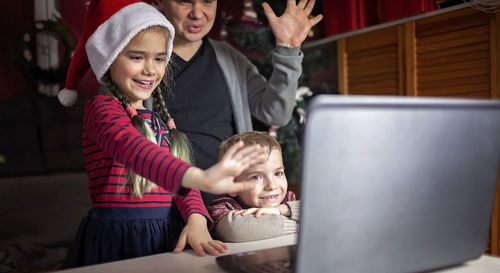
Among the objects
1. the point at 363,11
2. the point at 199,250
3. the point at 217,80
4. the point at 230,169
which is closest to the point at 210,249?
the point at 199,250

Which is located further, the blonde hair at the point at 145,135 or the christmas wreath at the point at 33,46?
the christmas wreath at the point at 33,46

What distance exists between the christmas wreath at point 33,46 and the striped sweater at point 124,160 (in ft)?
7.19

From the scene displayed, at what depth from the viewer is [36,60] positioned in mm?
2979

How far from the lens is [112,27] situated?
3.10 feet

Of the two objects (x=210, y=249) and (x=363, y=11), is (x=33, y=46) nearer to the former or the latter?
(x=363, y=11)

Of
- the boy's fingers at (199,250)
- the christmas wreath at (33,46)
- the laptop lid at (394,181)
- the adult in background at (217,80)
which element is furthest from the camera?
the christmas wreath at (33,46)

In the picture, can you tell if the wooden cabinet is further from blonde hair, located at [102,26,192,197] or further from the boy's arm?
blonde hair, located at [102,26,192,197]

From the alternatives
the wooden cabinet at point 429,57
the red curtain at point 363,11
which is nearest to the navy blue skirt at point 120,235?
the wooden cabinet at point 429,57

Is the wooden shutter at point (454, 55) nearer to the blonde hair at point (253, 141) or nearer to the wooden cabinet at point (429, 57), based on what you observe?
the wooden cabinet at point (429, 57)

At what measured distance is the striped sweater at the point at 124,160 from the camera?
0.63 m

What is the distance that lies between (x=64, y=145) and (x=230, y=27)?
122 cm

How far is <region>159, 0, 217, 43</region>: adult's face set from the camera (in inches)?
53.9

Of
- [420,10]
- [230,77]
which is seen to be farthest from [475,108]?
[420,10]

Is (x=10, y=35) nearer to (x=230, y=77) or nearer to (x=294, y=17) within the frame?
(x=230, y=77)
